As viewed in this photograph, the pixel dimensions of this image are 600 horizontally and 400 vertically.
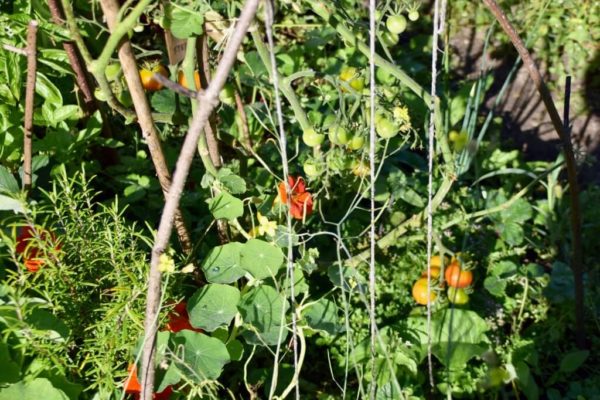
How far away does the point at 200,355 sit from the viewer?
1.40 m

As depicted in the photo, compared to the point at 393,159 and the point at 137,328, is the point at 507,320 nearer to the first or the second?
the point at 393,159

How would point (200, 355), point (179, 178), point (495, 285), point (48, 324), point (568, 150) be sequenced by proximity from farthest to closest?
point (495, 285) < point (568, 150) < point (200, 355) < point (48, 324) < point (179, 178)

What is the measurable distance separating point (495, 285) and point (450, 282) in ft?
0.61

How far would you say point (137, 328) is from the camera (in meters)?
1.38

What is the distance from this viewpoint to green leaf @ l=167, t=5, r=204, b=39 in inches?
51.9

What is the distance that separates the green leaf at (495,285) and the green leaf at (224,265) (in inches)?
28.3

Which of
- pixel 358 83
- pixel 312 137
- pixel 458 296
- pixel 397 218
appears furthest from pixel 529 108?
pixel 312 137

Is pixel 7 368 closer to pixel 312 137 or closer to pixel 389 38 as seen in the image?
pixel 312 137

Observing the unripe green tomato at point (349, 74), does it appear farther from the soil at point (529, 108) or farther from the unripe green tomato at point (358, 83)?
the soil at point (529, 108)

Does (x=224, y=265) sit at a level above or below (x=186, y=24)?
below

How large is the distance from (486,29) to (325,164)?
1.83m

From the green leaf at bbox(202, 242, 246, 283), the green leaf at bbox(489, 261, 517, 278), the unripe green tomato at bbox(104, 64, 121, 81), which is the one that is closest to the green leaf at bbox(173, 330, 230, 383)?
the green leaf at bbox(202, 242, 246, 283)

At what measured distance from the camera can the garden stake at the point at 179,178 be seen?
3.19 ft

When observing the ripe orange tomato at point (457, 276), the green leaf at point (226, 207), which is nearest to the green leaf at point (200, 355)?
the green leaf at point (226, 207)
